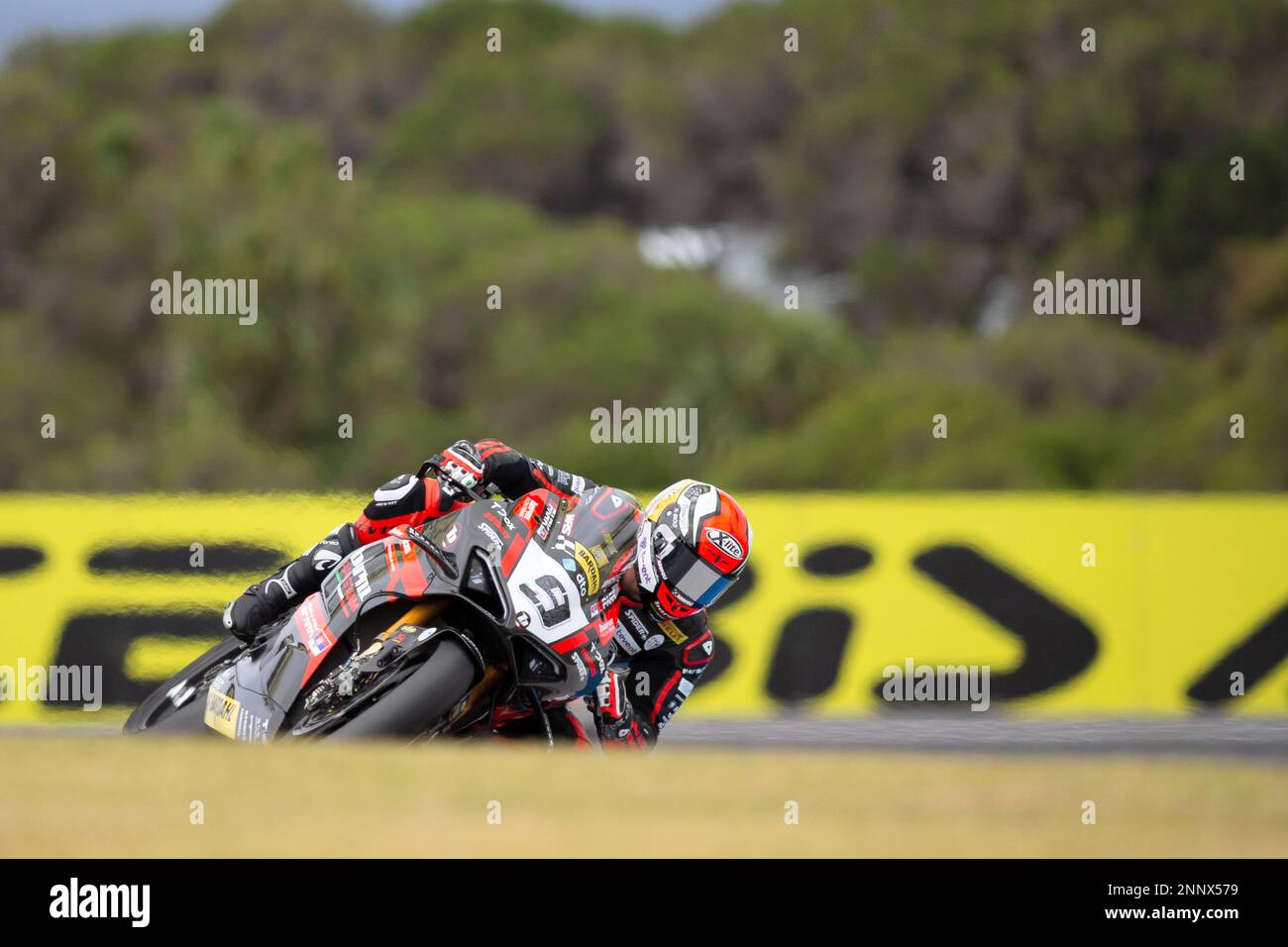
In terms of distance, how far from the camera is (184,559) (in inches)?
397

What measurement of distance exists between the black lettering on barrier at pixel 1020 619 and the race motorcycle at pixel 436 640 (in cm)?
483

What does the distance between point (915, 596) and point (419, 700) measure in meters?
5.65

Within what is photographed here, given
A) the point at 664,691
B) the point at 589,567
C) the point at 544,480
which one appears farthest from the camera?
the point at 664,691

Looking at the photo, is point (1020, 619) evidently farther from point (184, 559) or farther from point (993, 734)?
point (184, 559)

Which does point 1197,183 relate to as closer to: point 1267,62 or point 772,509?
point 1267,62

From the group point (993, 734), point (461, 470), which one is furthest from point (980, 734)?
point (461, 470)

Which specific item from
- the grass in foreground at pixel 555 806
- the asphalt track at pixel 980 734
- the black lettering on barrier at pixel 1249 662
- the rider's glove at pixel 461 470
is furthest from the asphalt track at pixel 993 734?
the grass in foreground at pixel 555 806

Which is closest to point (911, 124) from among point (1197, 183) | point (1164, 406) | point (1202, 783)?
point (1197, 183)

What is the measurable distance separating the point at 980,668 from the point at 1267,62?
40.2 meters

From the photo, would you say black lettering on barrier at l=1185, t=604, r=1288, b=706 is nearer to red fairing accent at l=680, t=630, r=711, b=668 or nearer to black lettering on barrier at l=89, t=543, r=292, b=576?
red fairing accent at l=680, t=630, r=711, b=668

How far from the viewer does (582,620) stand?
553 centimetres

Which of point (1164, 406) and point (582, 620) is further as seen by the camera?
point (1164, 406)

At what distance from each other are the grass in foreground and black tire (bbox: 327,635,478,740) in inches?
5.5

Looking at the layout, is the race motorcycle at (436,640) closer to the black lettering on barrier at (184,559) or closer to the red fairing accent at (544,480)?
the red fairing accent at (544,480)
